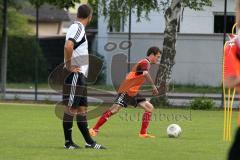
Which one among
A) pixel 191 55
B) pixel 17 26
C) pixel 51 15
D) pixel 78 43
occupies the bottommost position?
pixel 191 55

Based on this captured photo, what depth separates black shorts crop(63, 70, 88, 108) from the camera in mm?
11430

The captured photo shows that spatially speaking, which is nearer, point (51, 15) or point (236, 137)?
point (236, 137)

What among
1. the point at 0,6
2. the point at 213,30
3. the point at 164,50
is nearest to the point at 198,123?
the point at 164,50

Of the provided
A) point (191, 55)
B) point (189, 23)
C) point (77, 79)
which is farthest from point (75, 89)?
point (189, 23)

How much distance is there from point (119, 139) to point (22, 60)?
84.1ft

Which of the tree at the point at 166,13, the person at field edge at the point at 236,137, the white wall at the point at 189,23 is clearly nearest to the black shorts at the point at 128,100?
the person at field edge at the point at 236,137

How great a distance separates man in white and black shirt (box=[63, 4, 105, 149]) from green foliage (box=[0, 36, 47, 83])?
25191 mm

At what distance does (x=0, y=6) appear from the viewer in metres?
28.5

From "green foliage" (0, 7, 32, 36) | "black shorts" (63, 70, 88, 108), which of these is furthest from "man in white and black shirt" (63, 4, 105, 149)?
"green foliage" (0, 7, 32, 36)

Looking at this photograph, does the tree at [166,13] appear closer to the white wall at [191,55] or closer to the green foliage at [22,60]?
the white wall at [191,55]

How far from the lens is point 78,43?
37.6ft

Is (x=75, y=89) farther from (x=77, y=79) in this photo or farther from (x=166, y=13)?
(x=166, y=13)

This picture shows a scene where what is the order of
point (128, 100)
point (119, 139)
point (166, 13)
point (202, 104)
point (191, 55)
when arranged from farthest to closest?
point (191, 55), point (166, 13), point (202, 104), point (128, 100), point (119, 139)

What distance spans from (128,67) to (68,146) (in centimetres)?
1669
